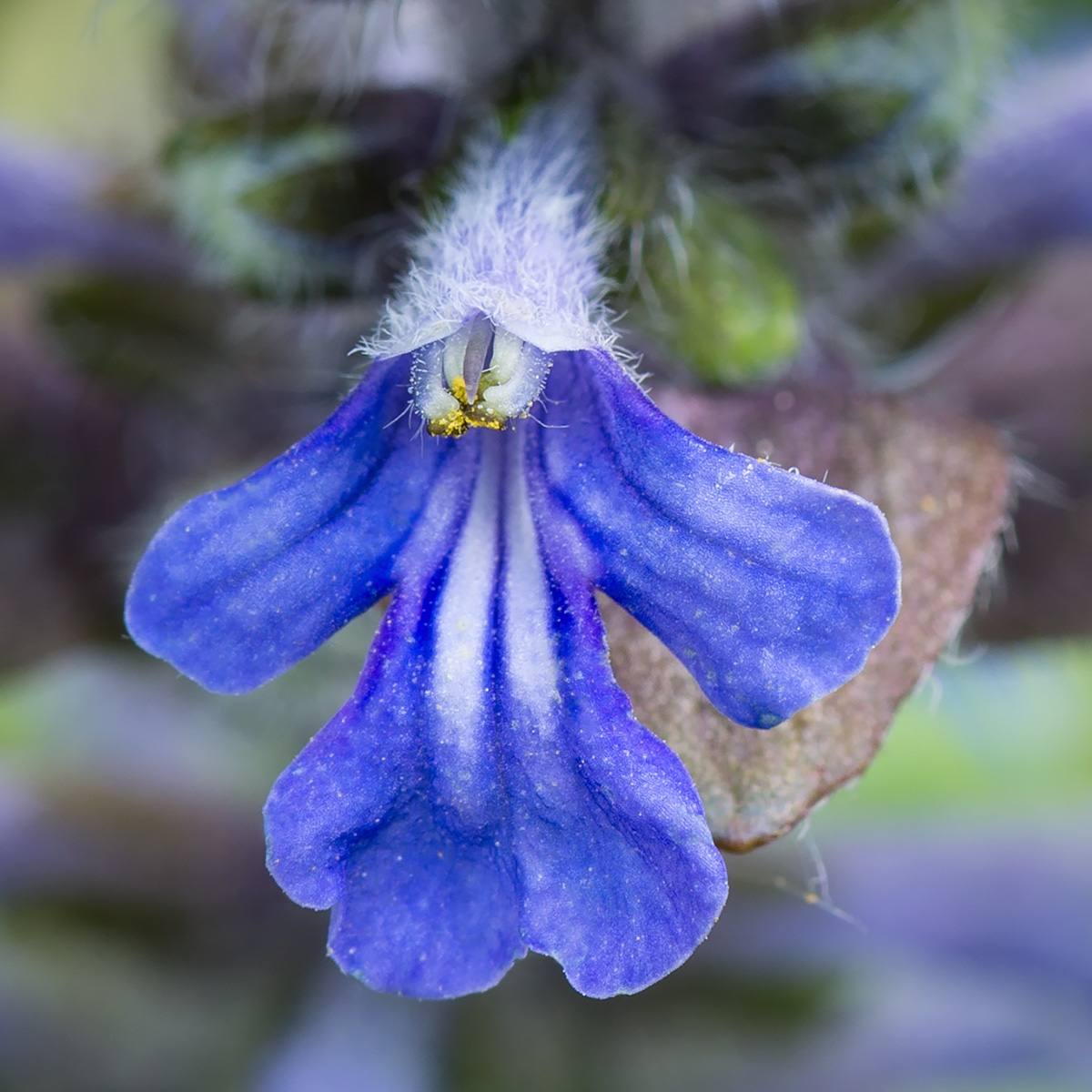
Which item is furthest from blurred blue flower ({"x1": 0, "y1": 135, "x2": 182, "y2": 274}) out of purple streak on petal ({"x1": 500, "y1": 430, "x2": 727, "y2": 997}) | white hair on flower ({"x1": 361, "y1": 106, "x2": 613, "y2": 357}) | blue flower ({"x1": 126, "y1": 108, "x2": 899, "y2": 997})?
purple streak on petal ({"x1": 500, "y1": 430, "x2": 727, "y2": 997})

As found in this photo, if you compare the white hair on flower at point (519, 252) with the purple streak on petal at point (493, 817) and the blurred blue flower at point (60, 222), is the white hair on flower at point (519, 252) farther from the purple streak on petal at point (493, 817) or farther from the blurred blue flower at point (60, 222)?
the blurred blue flower at point (60, 222)

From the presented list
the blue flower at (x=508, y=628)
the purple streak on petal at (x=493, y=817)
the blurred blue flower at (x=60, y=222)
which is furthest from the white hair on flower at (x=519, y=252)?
the blurred blue flower at (x=60, y=222)

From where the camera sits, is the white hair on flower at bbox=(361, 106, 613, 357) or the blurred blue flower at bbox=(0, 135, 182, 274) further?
the blurred blue flower at bbox=(0, 135, 182, 274)

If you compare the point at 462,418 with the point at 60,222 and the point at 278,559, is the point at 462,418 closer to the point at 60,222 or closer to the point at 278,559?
the point at 278,559

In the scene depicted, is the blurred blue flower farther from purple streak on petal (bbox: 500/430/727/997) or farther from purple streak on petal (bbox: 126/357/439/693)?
purple streak on petal (bbox: 500/430/727/997)

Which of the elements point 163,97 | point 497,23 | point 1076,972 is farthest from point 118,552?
point 1076,972

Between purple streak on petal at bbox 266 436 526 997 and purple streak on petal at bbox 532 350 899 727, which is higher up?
purple streak on petal at bbox 532 350 899 727

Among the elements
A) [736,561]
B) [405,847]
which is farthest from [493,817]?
[736,561]
